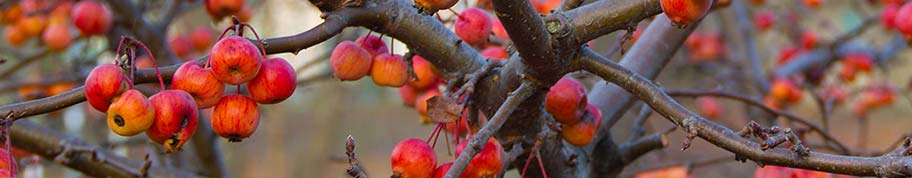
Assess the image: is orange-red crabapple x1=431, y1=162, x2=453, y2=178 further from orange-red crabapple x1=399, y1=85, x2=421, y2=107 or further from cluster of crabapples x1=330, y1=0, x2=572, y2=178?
orange-red crabapple x1=399, y1=85, x2=421, y2=107

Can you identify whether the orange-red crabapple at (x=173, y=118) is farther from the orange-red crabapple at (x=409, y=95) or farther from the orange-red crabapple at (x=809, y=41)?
the orange-red crabapple at (x=809, y=41)

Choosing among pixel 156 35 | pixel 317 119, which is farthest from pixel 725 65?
pixel 317 119

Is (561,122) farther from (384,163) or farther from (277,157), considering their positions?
(384,163)

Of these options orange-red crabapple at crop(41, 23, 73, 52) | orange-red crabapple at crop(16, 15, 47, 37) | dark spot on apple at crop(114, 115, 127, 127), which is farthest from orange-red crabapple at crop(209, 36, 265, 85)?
orange-red crabapple at crop(16, 15, 47, 37)

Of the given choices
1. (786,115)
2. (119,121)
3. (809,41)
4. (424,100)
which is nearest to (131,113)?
(119,121)

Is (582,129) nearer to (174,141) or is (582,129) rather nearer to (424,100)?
(424,100)

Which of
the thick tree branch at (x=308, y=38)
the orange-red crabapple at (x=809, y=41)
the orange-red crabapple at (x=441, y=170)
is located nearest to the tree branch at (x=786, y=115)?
the orange-red crabapple at (x=441, y=170)
